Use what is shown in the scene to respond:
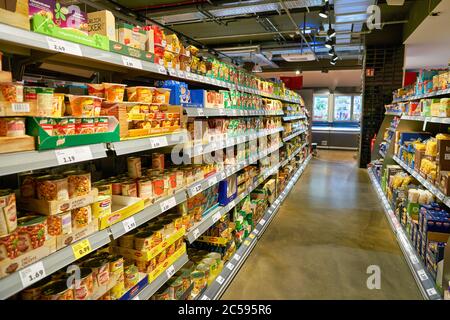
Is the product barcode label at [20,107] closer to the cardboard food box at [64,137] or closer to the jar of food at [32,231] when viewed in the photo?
the cardboard food box at [64,137]

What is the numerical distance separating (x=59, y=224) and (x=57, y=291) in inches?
12.2

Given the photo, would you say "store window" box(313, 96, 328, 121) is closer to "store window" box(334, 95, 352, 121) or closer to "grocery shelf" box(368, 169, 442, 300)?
"store window" box(334, 95, 352, 121)

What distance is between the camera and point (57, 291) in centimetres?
136

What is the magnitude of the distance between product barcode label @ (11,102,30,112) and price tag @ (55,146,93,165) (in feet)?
0.59

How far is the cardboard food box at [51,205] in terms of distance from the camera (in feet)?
4.21

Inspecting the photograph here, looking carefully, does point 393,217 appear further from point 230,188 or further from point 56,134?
point 56,134

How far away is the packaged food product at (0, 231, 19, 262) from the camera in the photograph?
1073mm

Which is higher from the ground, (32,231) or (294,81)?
(294,81)

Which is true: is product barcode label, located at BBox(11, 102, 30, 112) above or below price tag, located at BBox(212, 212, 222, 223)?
above

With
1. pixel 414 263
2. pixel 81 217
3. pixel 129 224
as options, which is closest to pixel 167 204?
pixel 129 224

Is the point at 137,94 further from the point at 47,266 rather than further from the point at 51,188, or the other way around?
the point at 47,266

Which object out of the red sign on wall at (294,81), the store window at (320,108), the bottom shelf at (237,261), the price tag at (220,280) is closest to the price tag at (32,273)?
the bottom shelf at (237,261)

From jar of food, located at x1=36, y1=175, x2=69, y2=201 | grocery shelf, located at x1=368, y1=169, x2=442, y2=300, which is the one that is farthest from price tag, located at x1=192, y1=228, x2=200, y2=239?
grocery shelf, located at x1=368, y1=169, x2=442, y2=300
